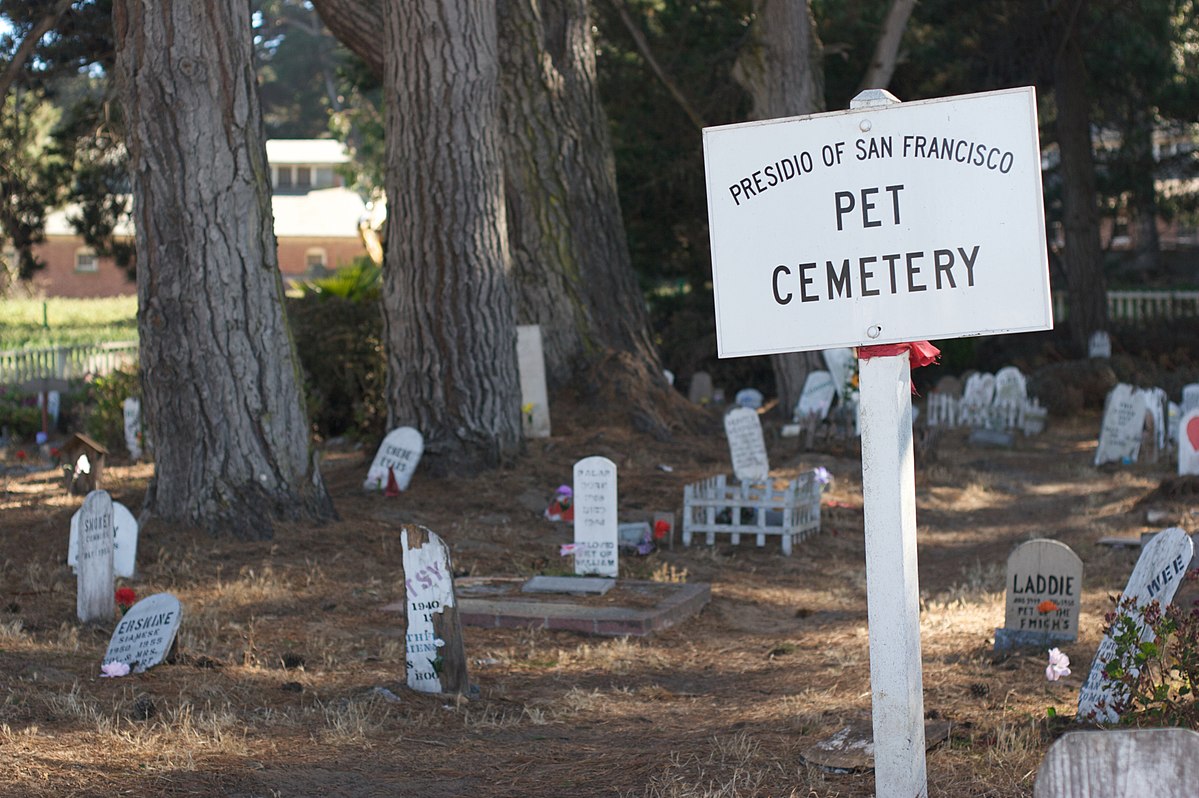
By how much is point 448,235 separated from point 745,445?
2.90 meters

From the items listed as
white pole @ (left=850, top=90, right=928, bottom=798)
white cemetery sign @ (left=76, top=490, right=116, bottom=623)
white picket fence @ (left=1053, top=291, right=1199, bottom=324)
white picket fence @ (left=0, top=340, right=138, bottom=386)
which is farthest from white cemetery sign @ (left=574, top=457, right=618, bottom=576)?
white picket fence @ (left=1053, top=291, right=1199, bottom=324)

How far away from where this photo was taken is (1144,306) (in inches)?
1054

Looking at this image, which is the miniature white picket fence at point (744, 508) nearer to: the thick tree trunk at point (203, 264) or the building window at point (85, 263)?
the thick tree trunk at point (203, 264)

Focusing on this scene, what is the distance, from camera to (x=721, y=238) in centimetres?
342

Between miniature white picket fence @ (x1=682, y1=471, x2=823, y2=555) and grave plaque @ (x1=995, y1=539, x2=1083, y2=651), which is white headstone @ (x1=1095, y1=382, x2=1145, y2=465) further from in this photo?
grave plaque @ (x1=995, y1=539, x2=1083, y2=651)

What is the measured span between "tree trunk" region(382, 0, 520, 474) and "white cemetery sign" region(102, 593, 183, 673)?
4.69m

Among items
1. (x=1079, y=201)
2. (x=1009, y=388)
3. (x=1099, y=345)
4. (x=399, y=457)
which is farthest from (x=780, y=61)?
(x=1099, y=345)

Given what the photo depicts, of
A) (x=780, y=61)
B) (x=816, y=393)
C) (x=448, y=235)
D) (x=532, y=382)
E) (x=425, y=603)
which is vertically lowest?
(x=425, y=603)

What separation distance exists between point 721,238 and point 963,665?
3.24m

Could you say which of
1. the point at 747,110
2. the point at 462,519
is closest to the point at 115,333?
the point at 747,110

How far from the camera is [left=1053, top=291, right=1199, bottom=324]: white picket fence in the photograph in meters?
24.3

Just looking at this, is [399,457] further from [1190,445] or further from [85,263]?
[85,263]

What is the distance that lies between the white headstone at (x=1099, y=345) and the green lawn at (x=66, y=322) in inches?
711

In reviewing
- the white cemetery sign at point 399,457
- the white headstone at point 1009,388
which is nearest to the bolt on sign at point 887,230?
the white cemetery sign at point 399,457
